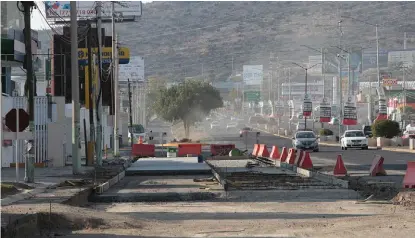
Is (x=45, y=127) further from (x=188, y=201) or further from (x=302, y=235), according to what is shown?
(x=302, y=235)

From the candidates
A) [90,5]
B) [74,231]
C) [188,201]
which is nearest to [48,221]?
[74,231]

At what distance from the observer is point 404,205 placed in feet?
72.4

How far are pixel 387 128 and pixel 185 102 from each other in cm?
5322

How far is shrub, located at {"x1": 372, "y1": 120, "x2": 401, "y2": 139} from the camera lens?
7781 cm

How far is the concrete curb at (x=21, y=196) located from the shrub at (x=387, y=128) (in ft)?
176

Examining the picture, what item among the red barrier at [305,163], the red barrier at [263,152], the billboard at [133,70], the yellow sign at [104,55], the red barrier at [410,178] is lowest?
the red barrier at [263,152]

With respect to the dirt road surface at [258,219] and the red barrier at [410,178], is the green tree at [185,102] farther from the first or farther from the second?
the dirt road surface at [258,219]

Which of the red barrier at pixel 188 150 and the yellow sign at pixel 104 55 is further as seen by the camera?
the red barrier at pixel 188 150

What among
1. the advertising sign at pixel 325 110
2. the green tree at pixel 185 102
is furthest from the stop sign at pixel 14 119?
the green tree at pixel 185 102

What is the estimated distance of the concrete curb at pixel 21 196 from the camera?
74.1 feet

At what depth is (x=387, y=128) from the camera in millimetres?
78125

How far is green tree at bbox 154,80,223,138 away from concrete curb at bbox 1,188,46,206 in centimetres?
9842

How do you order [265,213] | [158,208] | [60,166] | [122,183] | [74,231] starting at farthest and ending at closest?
[60,166], [122,183], [158,208], [265,213], [74,231]

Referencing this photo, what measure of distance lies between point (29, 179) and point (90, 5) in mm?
87924
